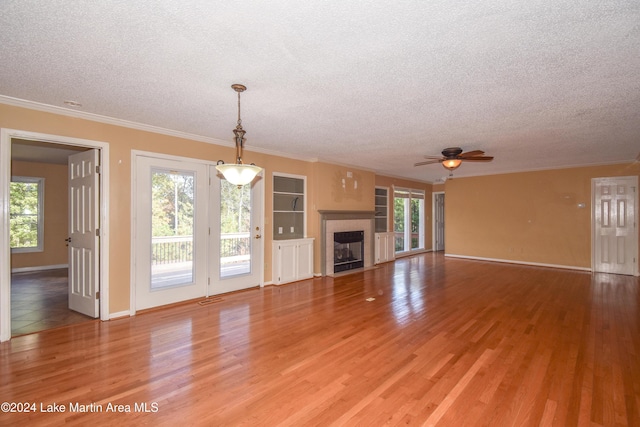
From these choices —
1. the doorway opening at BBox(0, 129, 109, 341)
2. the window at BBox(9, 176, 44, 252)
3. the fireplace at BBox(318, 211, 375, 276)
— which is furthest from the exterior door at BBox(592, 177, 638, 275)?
the window at BBox(9, 176, 44, 252)

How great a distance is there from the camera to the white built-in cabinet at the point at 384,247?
809 cm

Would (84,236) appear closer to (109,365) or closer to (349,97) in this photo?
(109,365)

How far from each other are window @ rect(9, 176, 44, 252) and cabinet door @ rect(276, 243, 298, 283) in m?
6.18

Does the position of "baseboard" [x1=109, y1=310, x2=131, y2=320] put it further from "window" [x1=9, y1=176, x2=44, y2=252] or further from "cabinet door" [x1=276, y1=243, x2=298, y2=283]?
"window" [x1=9, y1=176, x2=44, y2=252]

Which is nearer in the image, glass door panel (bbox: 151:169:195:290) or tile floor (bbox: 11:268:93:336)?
tile floor (bbox: 11:268:93:336)

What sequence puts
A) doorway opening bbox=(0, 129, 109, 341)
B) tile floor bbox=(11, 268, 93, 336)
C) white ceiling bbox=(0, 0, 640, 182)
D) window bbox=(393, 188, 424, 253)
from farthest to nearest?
window bbox=(393, 188, 424, 253)
tile floor bbox=(11, 268, 93, 336)
doorway opening bbox=(0, 129, 109, 341)
white ceiling bbox=(0, 0, 640, 182)

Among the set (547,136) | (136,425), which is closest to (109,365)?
(136,425)

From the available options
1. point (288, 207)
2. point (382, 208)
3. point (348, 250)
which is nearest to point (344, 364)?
point (288, 207)

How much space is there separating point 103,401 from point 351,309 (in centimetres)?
289

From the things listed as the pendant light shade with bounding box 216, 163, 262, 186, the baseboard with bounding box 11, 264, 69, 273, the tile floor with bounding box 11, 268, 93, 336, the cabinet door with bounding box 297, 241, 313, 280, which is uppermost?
the pendant light shade with bounding box 216, 163, 262, 186

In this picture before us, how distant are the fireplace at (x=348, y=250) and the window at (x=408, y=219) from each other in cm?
234

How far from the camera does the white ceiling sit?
1.77 metres

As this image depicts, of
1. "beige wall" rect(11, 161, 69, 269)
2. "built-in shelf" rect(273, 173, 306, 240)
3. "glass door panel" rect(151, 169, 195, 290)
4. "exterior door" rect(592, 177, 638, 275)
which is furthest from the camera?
"beige wall" rect(11, 161, 69, 269)

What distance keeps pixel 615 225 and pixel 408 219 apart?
495 centimetres
